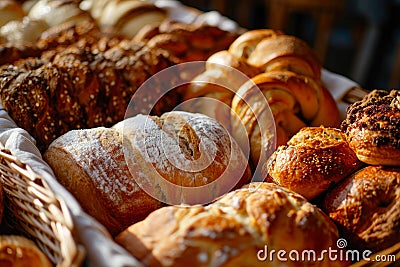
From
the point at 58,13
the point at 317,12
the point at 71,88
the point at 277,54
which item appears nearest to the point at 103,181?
the point at 71,88

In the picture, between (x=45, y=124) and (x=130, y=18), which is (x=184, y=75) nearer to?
(x=45, y=124)

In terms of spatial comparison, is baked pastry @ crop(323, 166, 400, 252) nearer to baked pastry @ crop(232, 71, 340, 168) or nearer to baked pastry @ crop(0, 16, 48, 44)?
baked pastry @ crop(232, 71, 340, 168)

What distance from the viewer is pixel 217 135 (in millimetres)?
1350

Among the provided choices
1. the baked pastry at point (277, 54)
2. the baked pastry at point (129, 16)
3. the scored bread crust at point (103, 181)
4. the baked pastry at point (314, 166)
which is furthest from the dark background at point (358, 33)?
the scored bread crust at point (103, 181)

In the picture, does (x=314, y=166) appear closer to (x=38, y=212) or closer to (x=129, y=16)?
(x=38, y=212)

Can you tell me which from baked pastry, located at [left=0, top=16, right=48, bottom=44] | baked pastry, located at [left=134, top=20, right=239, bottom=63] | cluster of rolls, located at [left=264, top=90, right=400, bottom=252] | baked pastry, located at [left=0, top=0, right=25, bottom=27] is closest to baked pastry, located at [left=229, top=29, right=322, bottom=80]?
baked pastry, located at [left=134, top=20, right=239, bottom=63]

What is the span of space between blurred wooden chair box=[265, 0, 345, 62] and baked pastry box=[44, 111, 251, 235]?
2.73 metres

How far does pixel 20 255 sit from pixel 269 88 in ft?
3.00

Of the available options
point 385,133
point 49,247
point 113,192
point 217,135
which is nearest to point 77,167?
point 113,192

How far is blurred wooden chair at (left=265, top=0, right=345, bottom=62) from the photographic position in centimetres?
376

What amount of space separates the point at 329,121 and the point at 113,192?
0.78 m

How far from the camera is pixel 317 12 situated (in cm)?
384

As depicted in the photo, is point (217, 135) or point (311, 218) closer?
point (311, 218)

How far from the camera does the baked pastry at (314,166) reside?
119 cm
